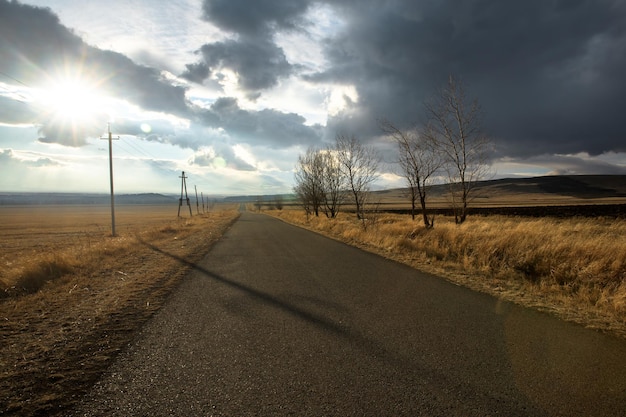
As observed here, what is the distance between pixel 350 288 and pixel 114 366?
4.65 meters

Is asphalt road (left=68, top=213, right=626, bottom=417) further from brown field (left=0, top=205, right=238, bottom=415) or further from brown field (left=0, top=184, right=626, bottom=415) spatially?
brown field (left=0, top=184, right=626, bottom=415)

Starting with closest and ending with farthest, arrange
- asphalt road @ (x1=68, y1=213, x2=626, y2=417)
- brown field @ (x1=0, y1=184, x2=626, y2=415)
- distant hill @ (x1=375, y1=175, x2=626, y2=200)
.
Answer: asphalt road @ (x1=68, y1=213, x2=626, y2=417)
brown field @ (x1=0, y1=184, x2=626, y2=415)
distant hill @ (x1=375, y1=175, x2=626, y2=200)

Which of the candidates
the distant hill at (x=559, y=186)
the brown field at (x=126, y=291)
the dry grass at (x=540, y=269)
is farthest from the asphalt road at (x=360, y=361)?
the distant hill at (x=559, y=186)

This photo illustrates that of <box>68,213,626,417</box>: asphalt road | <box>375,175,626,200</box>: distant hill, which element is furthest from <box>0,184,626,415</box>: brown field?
<box>375,175,626,200</box>: distant hill

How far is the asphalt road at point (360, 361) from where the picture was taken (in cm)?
299

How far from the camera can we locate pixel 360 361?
150 inches

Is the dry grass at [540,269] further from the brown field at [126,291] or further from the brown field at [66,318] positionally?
the brown field at [66,318]

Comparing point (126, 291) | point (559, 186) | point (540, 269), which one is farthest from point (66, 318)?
point (559, 186)

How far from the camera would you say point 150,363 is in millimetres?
3857

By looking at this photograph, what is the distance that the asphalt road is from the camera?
118 inches

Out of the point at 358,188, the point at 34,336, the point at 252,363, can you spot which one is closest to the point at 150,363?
the point at 252,363

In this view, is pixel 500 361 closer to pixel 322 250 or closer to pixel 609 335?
pixel 609 335

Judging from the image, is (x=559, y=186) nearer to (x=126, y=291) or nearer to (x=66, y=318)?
(x=126, y=291)

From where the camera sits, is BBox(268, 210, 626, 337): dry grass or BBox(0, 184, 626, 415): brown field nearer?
BBox(0, 184, 626, 415): brown field
